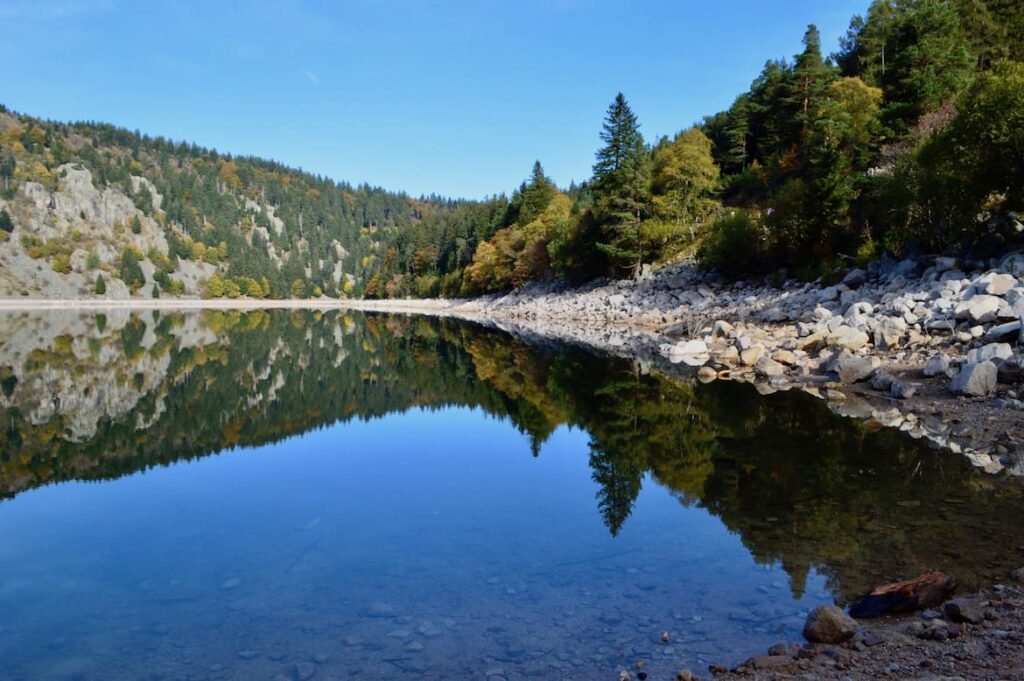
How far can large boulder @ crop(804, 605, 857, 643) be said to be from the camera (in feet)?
17.7

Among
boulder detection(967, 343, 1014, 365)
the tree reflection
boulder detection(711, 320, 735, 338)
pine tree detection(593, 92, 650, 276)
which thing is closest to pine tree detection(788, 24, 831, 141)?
pine tree detection(593, 92, 650, 276)

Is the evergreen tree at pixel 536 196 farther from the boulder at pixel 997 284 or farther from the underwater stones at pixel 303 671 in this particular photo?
the underwater stones at pixel 303 671

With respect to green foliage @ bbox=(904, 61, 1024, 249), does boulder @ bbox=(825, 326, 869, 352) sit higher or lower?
lower

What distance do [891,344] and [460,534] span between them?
17.0 meters

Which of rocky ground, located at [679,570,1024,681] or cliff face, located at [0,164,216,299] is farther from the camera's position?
cliff face, located at [0,164,216,299]

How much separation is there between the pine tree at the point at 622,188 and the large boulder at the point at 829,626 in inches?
1876

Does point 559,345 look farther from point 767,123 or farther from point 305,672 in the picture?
point 767,123

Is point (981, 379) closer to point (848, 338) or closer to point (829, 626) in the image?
point (848, 338)

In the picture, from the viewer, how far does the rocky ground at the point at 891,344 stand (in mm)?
13523

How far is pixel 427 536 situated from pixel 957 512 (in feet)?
Answer: 24.0

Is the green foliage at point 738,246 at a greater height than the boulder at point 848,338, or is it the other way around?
the green foliage at point 738,246

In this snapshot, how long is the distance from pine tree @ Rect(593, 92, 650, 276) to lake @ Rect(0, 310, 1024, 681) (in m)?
36.3

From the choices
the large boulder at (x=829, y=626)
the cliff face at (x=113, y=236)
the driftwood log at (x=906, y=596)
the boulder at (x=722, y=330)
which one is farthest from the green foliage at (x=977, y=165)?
the cliff face at (x=113, y=236)

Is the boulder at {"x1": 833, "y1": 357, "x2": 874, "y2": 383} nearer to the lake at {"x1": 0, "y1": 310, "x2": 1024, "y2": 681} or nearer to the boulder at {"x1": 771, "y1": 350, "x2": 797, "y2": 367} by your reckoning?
the lake at {"x1": 0, "y1": 310, "x2": 1024, "y2": 681}
